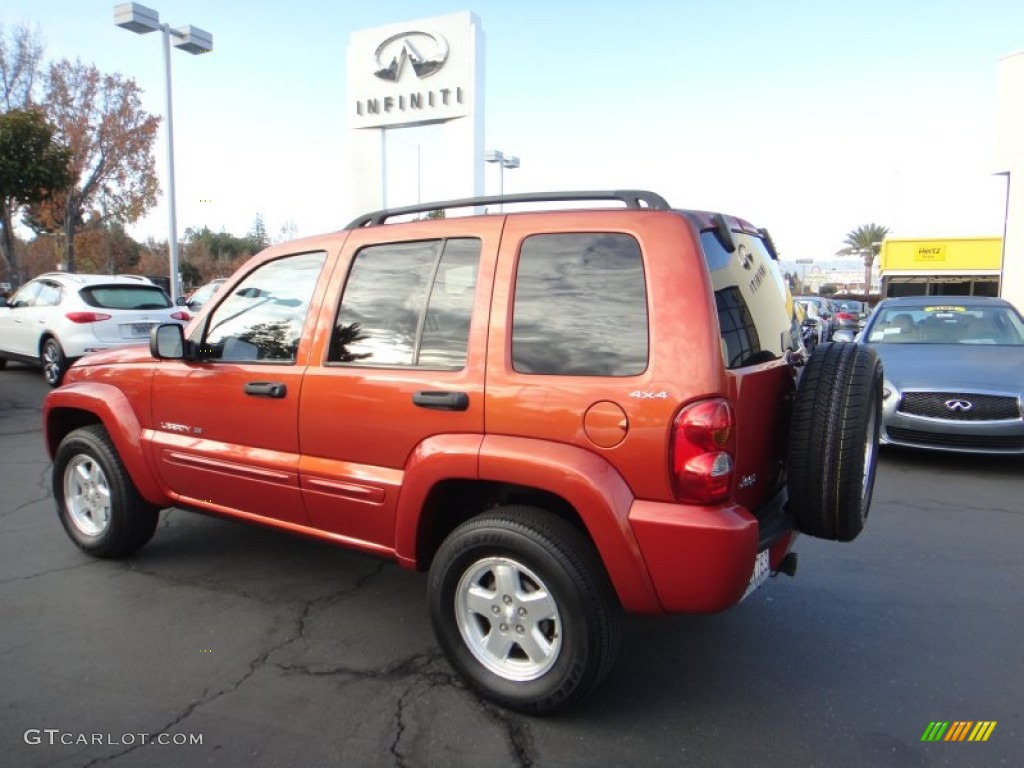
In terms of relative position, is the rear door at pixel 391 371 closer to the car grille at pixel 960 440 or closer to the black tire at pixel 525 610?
the black tire at pixel 525 610

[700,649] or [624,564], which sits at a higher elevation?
[624,564]

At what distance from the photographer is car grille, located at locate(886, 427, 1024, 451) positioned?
608 centimetres

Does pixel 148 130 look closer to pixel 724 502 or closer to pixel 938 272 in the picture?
pixel 938 272

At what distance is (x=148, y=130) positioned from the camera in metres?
28.6

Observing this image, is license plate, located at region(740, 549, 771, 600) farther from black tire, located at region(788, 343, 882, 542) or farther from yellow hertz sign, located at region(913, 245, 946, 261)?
yellow hertz sign, located at region(913, 245, 946, 261)

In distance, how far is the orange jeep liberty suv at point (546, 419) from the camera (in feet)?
8.25

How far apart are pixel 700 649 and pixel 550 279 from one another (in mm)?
1816

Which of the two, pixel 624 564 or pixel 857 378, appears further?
pixel 857 378

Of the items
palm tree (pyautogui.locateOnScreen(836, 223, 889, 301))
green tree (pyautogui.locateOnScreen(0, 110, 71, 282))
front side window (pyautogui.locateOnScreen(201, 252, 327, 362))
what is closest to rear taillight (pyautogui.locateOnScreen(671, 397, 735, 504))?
front side window (pyautogui.locateOnScreen(201, 252, 327, 362))

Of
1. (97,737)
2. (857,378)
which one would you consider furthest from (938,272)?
(97,737)

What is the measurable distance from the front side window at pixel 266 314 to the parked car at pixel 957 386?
14.0ft

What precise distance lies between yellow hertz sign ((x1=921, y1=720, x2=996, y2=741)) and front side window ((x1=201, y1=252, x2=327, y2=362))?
9.84 ft

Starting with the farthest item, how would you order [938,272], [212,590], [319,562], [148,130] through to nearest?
[148,130], [938,272], [319,562], [212,590]

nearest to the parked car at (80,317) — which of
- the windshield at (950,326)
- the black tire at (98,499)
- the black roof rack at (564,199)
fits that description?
the black tire at (98,499)
